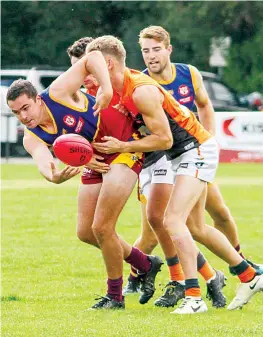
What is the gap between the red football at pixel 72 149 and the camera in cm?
728

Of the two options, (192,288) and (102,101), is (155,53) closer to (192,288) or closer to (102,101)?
(102,101)

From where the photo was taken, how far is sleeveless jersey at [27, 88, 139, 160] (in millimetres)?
7430

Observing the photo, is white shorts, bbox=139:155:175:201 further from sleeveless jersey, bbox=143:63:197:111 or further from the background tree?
the background tree

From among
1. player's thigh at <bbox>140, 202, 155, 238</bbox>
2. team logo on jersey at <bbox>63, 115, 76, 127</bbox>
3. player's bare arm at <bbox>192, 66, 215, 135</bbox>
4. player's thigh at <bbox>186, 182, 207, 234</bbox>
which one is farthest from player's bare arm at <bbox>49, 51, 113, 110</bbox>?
player's thigh at <bbox>140, 202, 155, 238</bbox>

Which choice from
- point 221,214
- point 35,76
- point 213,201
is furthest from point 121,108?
point 35,76

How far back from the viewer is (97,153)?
767 cm

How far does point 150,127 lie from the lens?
7348 mm

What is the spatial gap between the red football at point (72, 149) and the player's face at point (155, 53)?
154cm

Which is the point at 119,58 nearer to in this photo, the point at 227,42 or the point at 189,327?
the point at 189,327

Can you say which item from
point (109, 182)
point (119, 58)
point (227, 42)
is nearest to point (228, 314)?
point (109, 182)

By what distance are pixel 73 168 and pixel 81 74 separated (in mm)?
668

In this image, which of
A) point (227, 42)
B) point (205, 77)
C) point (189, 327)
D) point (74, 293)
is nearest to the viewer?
point (189, 327)

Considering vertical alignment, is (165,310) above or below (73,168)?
below

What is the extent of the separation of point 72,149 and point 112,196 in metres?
0.52
